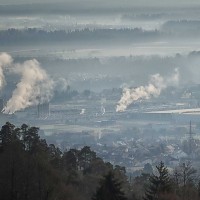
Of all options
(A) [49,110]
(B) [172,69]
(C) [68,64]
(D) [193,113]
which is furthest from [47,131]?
(B) [172,69]

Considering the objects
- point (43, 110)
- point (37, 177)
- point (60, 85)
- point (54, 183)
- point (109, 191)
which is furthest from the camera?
point (60, 85)

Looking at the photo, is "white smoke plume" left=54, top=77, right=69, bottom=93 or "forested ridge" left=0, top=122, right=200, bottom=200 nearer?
"forested ridge" left=0, top=122, right=200, bottom=200

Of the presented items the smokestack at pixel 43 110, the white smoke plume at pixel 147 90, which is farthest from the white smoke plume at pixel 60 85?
the smokestack at pixel 43 110

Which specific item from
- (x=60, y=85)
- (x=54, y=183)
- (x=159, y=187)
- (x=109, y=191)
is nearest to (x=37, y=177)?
(x=54, y=183)

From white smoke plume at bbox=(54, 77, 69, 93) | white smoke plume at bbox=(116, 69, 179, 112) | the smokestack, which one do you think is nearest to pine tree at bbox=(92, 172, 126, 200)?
the smokestack

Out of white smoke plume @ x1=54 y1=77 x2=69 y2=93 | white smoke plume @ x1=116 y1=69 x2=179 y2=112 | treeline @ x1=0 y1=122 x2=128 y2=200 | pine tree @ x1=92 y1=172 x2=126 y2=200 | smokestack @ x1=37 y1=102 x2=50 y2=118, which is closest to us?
pine tree @ x1=92 y1=172 x2=126 y2=200

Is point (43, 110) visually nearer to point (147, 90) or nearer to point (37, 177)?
point (147, 90)

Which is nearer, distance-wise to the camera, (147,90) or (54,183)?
(54,183)

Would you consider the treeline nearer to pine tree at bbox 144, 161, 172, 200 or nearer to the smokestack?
pine tree at bbox 144, 161, 172, 200
